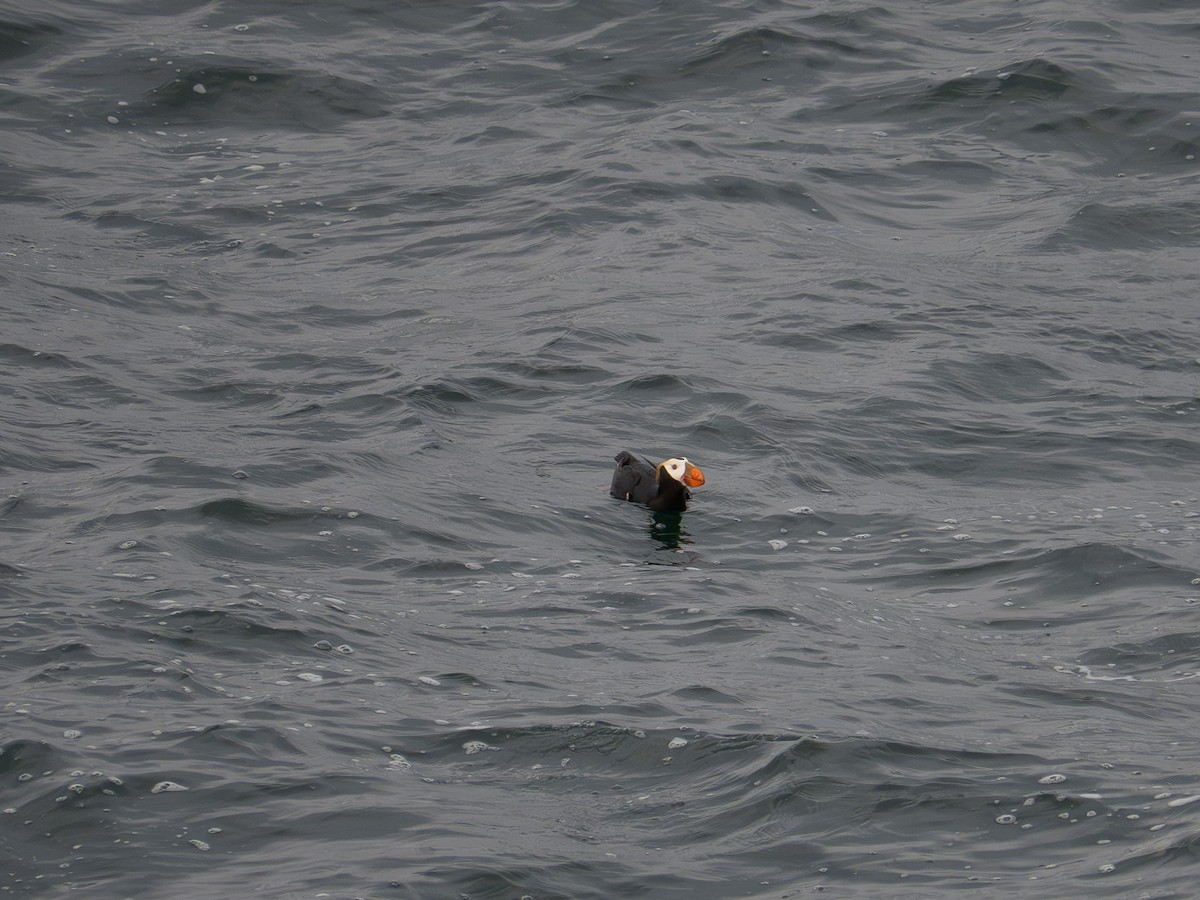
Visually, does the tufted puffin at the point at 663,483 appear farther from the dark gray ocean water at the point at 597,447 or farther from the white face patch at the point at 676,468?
the dark gray ocean water at the point at 597,447

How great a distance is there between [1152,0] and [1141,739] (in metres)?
16.9

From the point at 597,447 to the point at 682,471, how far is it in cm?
171

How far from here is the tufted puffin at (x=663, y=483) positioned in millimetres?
11812

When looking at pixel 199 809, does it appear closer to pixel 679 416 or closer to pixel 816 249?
pixel 679 416

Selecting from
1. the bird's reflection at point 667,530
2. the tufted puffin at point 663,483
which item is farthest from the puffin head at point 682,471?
the bird's reflection at point 667,530

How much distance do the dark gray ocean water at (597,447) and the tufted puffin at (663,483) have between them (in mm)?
139

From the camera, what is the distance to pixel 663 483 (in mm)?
11867

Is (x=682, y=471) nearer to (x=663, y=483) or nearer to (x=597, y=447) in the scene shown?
(x=663, y=483)

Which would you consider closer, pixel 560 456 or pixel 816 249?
pixel 560 456

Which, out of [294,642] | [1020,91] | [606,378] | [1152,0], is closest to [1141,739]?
[294,642]

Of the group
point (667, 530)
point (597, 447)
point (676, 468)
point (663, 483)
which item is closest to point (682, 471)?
point (676, 468)

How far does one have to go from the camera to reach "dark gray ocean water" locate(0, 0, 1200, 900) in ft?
25.2

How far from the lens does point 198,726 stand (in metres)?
8.27

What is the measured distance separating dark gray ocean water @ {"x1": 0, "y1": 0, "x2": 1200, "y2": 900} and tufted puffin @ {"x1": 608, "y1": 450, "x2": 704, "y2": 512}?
139 millimetres
